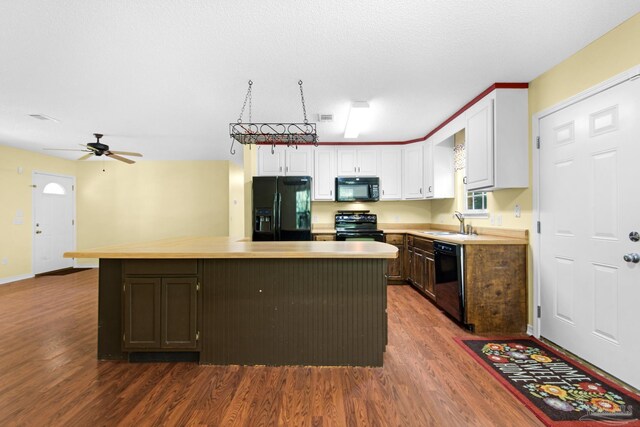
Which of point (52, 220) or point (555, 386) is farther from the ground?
point (52, 220)

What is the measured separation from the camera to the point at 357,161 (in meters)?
4.98

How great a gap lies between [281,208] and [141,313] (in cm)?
245

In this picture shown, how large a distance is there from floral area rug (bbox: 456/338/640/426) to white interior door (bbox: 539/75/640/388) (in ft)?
0.58

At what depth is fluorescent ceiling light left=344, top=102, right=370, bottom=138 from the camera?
3312 mm

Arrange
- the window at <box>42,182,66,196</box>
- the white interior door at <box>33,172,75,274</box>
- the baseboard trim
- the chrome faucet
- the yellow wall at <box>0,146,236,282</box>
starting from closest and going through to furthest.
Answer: the chrome faucet, the baseboard trim, the white interior door at <box>33,172,75,274</box>, the window at <box>42,182,66,196</box>, the yellow wall at <box>0,146,236,282</box>

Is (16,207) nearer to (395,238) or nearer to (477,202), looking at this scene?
(395,238)

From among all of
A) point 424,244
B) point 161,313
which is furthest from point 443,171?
point 161,313

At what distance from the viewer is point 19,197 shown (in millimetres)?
5410

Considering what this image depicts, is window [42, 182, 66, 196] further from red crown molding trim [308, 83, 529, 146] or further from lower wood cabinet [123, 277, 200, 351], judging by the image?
red crown molding trim [308, 83, 529, 146]

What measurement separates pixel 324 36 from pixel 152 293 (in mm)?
2338

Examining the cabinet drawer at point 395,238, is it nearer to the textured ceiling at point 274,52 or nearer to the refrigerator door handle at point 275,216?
the refrigerator door handle at point 275,216

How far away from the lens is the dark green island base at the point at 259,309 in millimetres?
2230

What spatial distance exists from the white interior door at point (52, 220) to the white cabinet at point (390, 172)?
21.7ft

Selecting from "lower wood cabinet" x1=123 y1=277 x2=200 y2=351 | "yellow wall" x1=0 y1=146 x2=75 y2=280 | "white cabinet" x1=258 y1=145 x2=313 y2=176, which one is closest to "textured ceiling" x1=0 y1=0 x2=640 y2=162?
"white cabinet" x1=258 y1=145 x2=313 y2=176
